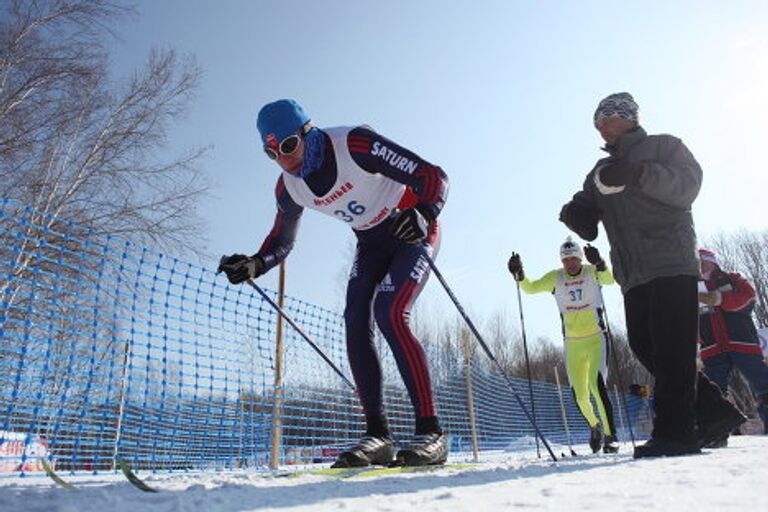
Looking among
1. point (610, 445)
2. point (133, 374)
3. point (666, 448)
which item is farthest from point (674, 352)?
point (133, 374)

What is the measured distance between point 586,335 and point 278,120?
4126 mm

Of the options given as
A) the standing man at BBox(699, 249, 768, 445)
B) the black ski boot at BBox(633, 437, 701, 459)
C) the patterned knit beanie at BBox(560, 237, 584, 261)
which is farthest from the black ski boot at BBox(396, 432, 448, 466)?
the patterned knit beanie at BBox(560, 237, 584, 261)

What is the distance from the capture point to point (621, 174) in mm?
2461

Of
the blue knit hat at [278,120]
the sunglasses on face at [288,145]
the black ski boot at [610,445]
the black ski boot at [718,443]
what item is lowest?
the black ski boot at [610,445]

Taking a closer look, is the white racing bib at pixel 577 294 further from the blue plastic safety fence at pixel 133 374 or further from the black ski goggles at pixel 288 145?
the black ski goggles at pixel 288 145

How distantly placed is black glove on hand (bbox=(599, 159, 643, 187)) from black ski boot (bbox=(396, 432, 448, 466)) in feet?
4.73

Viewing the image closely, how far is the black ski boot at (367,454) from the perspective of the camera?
224 cm

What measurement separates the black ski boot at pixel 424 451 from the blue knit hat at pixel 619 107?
1.94 metres

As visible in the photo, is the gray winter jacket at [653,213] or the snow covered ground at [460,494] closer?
the snow covered ground at [460,494]

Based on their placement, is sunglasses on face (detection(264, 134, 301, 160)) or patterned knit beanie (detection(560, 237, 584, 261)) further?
patterned knit beanie (detection(560, 237, 584, 261))

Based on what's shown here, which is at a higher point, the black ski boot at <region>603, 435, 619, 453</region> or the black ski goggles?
the black ski goggles

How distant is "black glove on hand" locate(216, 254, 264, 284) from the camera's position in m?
2.83

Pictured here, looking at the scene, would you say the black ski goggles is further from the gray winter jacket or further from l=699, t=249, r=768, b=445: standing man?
l=699, t=249, r=768, b=445: standing man

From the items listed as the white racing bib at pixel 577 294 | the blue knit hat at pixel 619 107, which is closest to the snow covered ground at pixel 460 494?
the blue knit hat at pixel 619 107
